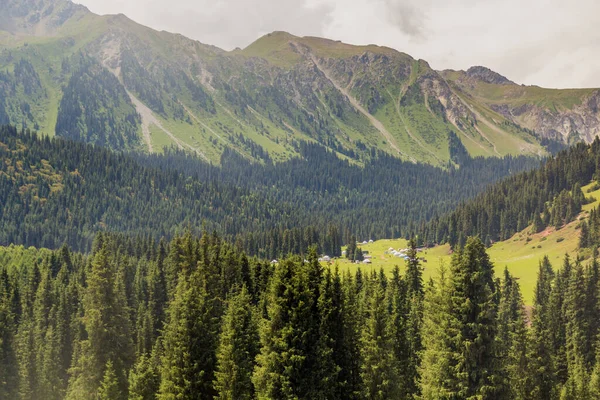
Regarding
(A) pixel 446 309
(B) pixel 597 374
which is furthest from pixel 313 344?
(B) pixel 597 374

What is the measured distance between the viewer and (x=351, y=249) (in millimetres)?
188375

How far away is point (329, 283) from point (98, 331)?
1043 inches

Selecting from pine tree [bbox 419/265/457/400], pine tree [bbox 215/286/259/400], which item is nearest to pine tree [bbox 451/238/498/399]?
pine tree [bbox 419/265/457/400]

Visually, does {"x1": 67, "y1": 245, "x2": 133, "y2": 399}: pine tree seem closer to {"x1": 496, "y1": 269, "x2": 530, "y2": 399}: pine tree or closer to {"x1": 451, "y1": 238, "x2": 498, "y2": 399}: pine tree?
{"x1": 451, "y1": 238, "x2": 498, "y2": 399}: pine tree

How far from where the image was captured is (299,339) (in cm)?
3500

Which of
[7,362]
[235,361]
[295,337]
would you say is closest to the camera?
[295,337]

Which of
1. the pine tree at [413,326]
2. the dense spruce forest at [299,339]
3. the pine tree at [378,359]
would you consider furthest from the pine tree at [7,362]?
the pine tree at [413,326]

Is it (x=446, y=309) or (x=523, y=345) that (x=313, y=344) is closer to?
(x=446, y=309)

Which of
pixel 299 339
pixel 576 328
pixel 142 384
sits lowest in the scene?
pixel 142 384

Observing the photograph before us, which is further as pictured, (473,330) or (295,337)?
(473,330)

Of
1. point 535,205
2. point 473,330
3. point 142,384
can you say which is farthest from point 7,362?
point 535,205

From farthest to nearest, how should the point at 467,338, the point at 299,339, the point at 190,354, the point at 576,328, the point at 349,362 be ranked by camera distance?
the point at 576,328
the point at 190,354
the point at 349,362
the point at 467,338
the point at 299,339

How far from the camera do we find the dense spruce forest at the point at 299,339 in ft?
118

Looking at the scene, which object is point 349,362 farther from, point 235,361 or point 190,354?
point 190,354
